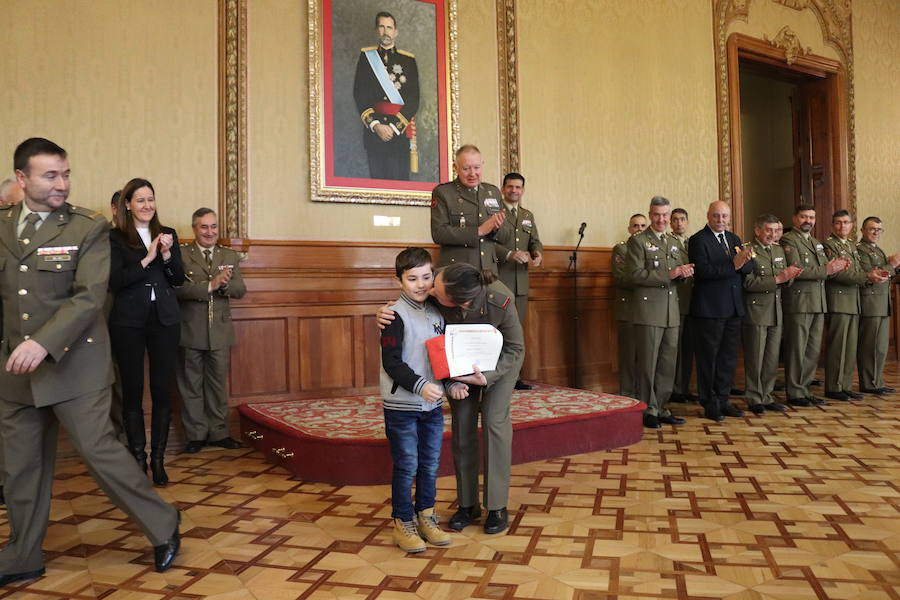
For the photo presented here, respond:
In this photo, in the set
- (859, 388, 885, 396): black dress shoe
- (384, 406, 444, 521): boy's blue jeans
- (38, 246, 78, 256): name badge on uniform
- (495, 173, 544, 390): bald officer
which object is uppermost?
(495, 173, 544, 390): bald officer

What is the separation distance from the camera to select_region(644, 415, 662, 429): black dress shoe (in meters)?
4.83

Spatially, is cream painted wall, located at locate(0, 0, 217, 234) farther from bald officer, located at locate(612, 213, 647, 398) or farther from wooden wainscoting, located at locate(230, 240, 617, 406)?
bald officer, located at locate(612, 213, 647, 398)

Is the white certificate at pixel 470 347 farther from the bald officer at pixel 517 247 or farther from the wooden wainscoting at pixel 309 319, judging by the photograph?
the wooden wainscoting at pixel 309 319

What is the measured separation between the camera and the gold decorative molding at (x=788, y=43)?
7824 mm

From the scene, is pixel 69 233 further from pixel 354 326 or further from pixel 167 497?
pixel 354 326

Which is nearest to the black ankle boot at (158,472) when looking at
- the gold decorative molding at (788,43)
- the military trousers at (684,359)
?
the military trousers at (684,359)

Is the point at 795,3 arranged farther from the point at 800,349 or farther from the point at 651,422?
the point at 651,422

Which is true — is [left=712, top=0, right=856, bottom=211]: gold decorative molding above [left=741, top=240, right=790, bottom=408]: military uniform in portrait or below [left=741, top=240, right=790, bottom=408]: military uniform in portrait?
above

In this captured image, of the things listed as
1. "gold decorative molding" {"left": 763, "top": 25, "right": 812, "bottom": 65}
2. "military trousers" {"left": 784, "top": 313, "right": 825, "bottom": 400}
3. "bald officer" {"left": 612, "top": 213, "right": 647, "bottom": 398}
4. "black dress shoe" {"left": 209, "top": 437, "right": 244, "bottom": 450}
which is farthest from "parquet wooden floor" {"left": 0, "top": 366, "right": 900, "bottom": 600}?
"gold decorative molding" {"left": 763, "top": 25, "right": 812, "bottom": 65}

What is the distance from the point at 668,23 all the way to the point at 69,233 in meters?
6.22

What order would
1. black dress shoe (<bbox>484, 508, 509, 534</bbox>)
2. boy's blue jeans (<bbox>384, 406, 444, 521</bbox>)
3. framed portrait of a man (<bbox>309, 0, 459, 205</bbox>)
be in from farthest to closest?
1. framed portrait of a man (<bbox>309, 0, 459, 205</bbox>)
2. black dress shoe (<bbox>484, 508, 509, 534</bbox>)
3. boy's blue jeans (<bbox>384, 406, 444, 521</bbox>)

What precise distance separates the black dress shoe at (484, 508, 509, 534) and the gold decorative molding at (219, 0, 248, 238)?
283 centimetres

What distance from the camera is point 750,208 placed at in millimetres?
11172

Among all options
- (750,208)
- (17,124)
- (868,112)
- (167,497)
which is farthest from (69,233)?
(750,208)
